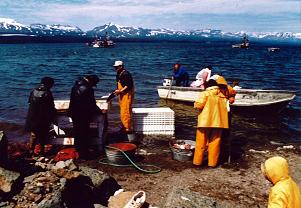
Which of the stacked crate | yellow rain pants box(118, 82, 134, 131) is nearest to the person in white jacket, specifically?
the stacked crate

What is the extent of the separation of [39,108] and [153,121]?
3.89 metres

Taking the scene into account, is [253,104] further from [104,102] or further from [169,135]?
[104,102]

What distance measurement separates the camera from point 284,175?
3.88 metres

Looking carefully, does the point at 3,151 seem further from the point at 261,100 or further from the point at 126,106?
the point at 261,100

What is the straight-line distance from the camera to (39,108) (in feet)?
30.3

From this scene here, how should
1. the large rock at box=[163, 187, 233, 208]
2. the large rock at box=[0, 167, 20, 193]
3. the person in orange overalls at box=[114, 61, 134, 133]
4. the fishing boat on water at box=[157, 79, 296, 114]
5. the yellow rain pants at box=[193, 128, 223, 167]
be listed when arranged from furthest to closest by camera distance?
the fishing boat on water at box=[157, 79, 296, 114] < the person in orange overalls at box=[114, 61, 134, 133] < the yellow rain pants at box=[193, 128, 223, 167] < the large rock at box=[163, 187, 233, 208] < the large rock at box=[0, 167, 20, 193]

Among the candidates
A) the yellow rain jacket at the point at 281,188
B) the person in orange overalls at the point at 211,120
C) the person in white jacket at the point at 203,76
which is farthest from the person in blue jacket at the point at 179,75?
the yellow rain jacket at the point at 281,188

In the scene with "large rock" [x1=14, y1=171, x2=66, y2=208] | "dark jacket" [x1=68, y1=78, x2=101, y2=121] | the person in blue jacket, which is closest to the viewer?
"large rock" [x1=14, y1=171, x2=66, y2=208]

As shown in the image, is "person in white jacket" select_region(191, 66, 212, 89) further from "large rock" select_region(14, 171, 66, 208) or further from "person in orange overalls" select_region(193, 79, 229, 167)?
"large rock" select_region(14, 171, 66, 208)

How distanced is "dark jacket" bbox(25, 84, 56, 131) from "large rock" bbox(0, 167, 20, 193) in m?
3.09

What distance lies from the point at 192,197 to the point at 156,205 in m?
0.97

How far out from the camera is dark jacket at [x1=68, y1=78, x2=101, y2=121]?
30.1 ft

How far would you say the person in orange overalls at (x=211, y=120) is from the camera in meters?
8.86

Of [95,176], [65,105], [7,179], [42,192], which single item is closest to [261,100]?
[65,105]
